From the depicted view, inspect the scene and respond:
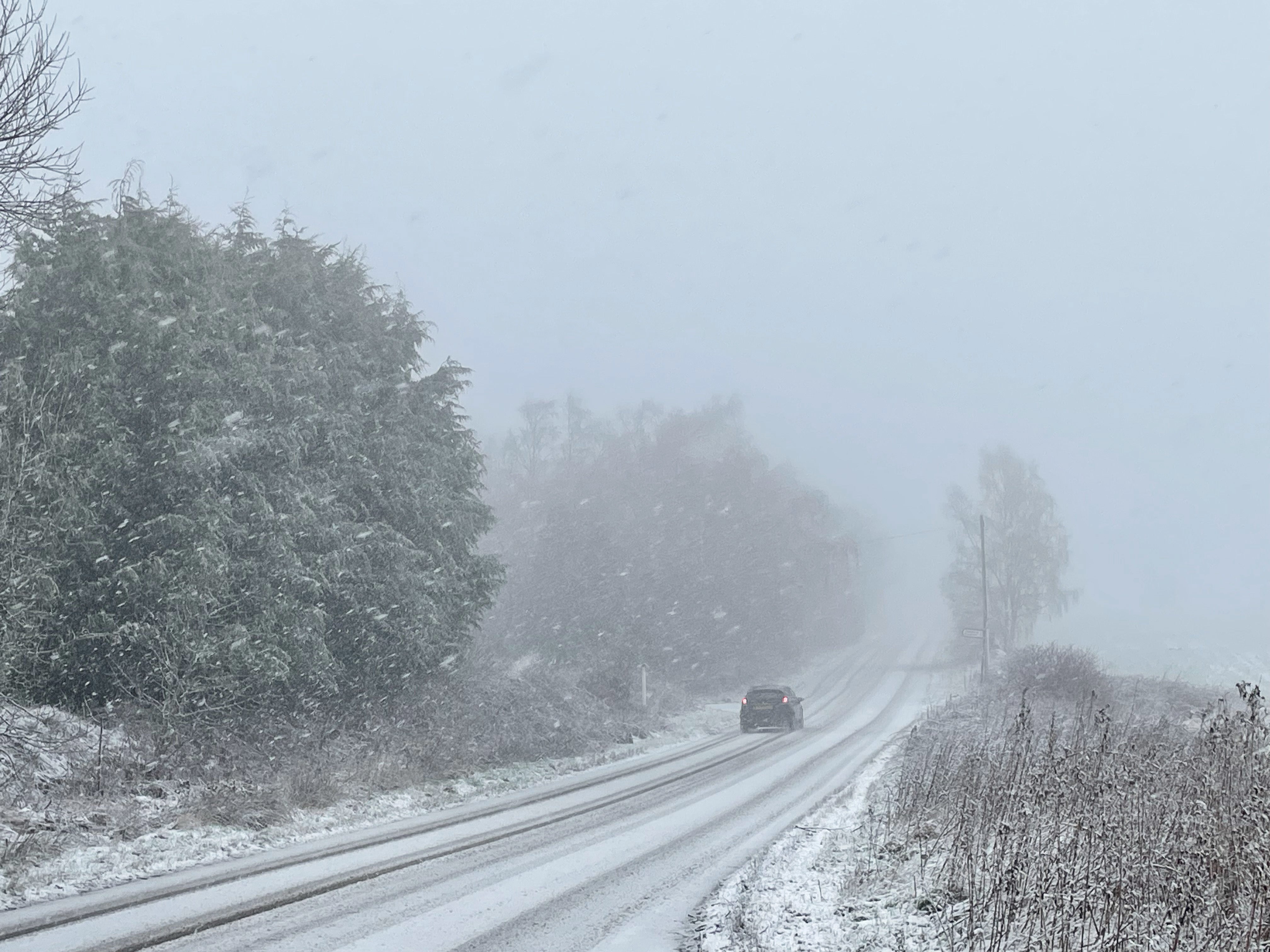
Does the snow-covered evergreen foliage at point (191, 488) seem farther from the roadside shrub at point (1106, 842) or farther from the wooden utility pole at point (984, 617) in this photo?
the wooden utility pole at point (984, 617)

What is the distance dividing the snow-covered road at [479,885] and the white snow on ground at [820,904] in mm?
328

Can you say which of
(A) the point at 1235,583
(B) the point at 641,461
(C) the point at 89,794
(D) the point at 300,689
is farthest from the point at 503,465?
(A) the point at 1235,583

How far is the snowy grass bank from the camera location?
16.5 feet

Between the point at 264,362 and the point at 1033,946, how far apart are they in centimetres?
1461

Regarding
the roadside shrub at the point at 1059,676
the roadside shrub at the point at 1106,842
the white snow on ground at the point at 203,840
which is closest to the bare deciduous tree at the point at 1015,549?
the roadside shrub at the point at 1059,676

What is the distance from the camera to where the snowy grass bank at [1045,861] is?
502 centimetres

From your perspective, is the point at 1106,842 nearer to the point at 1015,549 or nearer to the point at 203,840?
the point at 203,840

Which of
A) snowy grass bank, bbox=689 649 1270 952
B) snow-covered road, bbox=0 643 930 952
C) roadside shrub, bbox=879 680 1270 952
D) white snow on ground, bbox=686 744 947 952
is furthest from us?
snow-covered road, bbox=0 643 930 952

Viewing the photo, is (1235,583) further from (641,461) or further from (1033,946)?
(1033,946)

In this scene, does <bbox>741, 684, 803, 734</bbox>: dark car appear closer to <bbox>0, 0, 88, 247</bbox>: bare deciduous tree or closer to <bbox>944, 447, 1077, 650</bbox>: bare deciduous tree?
<bbox>0, 0, 88, 247</bbox>: bare deciduous tree

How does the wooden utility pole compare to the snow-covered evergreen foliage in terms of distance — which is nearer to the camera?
the snow-covered evergreen foliage

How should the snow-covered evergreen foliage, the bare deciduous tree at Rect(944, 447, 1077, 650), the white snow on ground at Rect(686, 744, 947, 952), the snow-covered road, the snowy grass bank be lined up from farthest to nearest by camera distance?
the bare deciduous tree at Rect(944, 447, 1077, 650) → the snow-covered evergreen foliage → the snow-covered road → the white snow on ground at Rect(686, 744, 947, 952) → the snowy grass bank

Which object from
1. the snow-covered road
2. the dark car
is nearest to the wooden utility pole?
the dark car

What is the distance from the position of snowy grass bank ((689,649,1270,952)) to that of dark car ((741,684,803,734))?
16.9m
